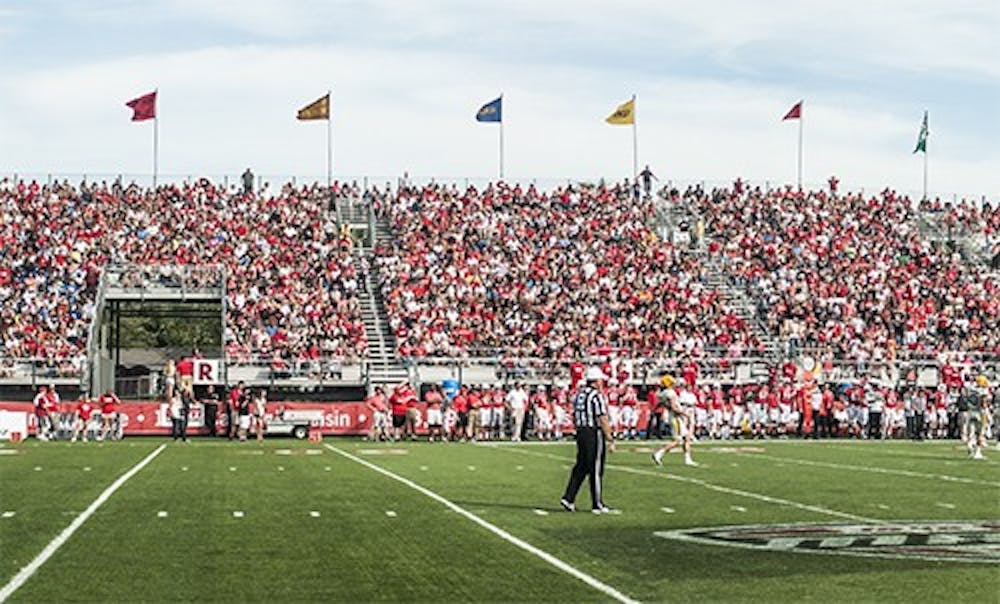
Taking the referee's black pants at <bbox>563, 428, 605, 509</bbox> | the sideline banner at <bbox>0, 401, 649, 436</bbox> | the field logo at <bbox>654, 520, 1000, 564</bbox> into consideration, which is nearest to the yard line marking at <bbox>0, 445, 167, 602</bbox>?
the referee's black pants at <bbox>563, 428, 605, 509</bbox>

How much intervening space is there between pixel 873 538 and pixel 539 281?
37437mm

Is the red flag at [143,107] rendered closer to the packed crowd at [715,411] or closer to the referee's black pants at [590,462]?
the packed crowd at [715,411]

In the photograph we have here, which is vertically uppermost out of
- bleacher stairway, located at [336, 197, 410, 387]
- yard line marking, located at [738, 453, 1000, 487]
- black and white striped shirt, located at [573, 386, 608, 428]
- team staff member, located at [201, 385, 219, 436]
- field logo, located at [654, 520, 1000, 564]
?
bleacher stairway, located at [336, 197, 410, 387]

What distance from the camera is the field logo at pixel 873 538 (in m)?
13.8

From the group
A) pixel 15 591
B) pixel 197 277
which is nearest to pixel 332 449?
pixel 197 277

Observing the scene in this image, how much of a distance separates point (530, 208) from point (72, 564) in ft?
153

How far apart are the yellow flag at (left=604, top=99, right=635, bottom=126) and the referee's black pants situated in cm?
4766

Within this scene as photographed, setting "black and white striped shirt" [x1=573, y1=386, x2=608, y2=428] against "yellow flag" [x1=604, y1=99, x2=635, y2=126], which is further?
"yellow flag" [x1=604, y1=99, x2=635, y2=126]

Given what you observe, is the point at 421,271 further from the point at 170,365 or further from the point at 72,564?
the point at 72,564

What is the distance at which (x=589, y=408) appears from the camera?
17734 millimetres

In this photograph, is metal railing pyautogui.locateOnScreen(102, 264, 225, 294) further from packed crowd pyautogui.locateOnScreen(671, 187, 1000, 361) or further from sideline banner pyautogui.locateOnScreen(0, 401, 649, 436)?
packed crowd pyautogui.locateOnScreen(671, 187, 1000, 361)

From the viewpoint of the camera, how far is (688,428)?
28.3 m

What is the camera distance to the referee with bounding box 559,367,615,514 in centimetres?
1769

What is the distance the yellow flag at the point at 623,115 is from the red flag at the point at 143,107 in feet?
58.2
